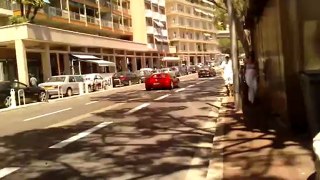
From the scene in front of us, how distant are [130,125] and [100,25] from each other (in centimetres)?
4684

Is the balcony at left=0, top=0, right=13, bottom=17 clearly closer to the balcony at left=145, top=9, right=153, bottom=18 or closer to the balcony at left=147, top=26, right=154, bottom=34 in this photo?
the balcony at left=147, top=26, right=154, bottom=34

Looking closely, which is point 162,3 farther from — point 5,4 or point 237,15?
point 237,15

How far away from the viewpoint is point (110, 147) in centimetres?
996

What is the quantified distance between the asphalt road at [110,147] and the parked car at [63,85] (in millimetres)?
16480

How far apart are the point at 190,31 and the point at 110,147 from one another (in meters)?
99.9

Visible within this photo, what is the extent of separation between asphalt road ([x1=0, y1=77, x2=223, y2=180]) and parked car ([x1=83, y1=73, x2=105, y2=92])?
21.7m

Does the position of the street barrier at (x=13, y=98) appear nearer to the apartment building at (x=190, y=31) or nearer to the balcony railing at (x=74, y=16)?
the balcony railing at (x=74, y=16)

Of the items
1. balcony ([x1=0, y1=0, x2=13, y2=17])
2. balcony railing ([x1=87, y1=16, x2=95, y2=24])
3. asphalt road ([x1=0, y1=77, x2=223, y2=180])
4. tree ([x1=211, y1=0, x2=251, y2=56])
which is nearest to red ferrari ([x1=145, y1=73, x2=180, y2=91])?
tree ([x1=211, y1=0, x2=251, y2=56])

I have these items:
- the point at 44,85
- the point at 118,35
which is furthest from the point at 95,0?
the point at 44,85

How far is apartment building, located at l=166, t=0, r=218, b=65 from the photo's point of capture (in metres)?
100

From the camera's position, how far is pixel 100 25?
59.0 m

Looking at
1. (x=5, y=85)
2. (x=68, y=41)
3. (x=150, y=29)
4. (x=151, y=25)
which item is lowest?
(x=5, y=85)

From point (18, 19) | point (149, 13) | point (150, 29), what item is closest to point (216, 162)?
point (18, 19)

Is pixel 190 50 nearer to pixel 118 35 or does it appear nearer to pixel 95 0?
pixel 118 35
